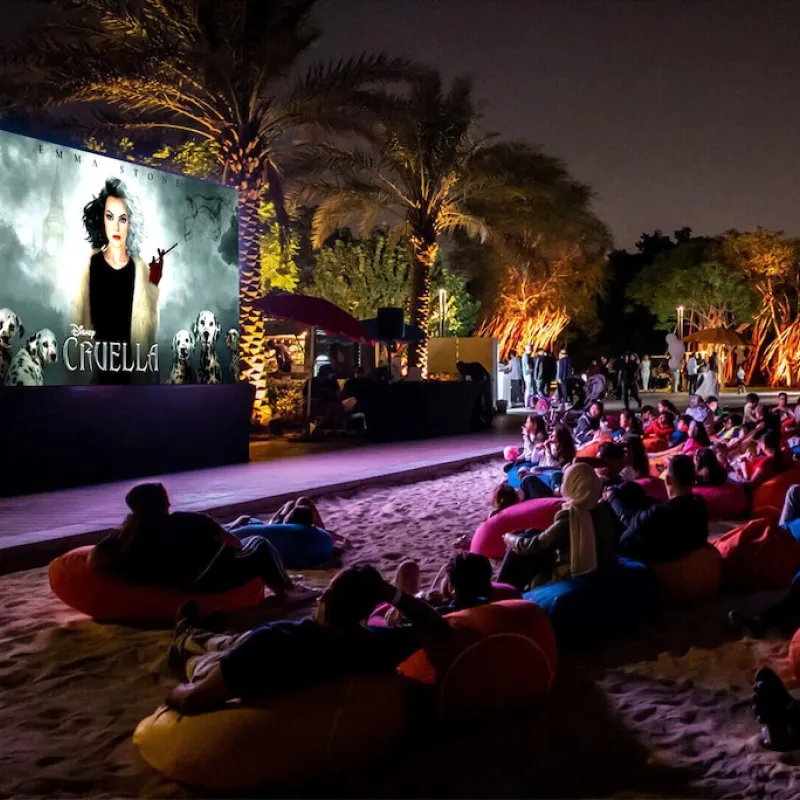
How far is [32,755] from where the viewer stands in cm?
423

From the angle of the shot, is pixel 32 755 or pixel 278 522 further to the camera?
pixel 278 522

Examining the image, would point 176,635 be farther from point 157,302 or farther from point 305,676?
point 157,302

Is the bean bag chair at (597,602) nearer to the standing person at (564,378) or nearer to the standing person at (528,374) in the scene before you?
the standing person at (564,378)

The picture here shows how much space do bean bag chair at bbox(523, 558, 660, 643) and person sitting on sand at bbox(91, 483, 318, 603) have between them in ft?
6.84

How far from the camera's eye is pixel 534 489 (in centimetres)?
961

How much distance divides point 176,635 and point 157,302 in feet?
33.2

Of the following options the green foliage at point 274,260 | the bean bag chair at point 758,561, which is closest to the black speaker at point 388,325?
the green foliage at point 274,260

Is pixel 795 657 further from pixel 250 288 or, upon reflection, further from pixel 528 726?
pixel 250 288

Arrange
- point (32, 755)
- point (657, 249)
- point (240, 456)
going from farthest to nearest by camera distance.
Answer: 1. point (657, 249)
2. point (240, 456)
3. point (32, 755)

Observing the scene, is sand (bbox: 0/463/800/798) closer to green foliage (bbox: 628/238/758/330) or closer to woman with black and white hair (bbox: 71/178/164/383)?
woman with black and white hair (bbox: 71/178/164/383)

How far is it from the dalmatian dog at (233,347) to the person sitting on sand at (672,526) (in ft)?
35.2

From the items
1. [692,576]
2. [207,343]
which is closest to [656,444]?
[207,343]

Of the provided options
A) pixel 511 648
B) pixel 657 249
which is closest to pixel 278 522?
pixel 511 648

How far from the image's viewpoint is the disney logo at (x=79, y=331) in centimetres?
1300
